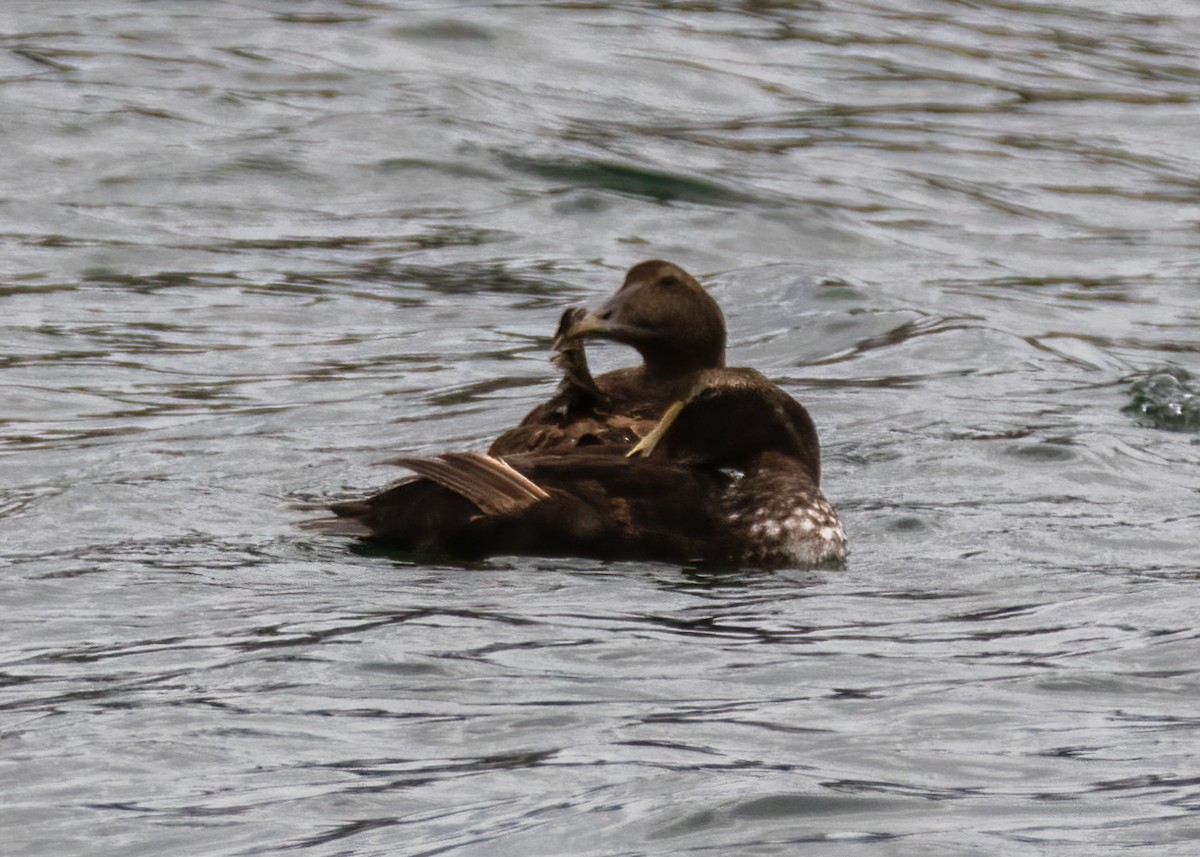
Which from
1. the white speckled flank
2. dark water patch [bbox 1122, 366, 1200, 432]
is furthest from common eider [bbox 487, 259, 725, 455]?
dark water patch [bbox 1122, 366, 1200, 432]

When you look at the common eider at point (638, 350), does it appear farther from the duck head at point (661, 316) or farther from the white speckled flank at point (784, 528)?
the white speckled flank at point (784, 528)

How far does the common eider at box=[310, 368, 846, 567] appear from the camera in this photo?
778 centimetres

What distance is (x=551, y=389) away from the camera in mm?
11703

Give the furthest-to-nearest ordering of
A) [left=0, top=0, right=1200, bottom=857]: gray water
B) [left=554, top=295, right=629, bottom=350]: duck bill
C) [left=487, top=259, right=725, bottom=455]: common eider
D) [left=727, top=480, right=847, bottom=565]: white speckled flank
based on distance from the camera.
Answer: [left=487, top=259, right=725, bottom=455]: common eider
[left=554, top=295, right=629, bottom=350]: duck bill
[left=727, top=480, right=847, bottom=565]: white speckled flank
[left=0, top=0, right=1200, bottom=857]: gray water

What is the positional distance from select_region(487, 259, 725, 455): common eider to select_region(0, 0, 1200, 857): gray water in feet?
2.28

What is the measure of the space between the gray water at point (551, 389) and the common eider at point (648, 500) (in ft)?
0.48

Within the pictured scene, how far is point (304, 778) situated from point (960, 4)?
1627 cm

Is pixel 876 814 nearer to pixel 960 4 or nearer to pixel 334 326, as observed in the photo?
pixel 334 326

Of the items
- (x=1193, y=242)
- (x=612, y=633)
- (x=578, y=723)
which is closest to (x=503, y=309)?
(x=1193, y=242)

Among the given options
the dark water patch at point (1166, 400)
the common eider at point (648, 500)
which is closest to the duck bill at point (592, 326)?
the common eider at point (648, 500)

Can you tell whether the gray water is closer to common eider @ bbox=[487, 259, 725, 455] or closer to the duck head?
common eider @ bbox=[487, 259, 725, 455]

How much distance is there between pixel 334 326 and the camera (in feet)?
42.0

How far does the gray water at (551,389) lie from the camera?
5.65 metres

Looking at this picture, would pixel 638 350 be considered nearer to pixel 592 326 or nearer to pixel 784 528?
pixel 592 326
